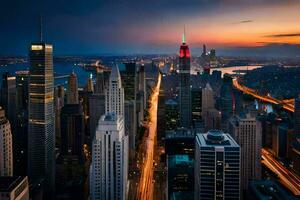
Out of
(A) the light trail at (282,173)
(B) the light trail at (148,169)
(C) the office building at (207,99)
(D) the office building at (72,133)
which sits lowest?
(B) the light trail at (148,169)

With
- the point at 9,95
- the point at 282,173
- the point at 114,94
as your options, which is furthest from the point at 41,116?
the point at 282,173

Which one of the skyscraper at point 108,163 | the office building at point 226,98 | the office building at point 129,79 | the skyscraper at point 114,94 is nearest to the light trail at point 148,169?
the skyscraper at point 108,163

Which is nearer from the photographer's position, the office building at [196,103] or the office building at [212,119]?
the office building at [212,119]

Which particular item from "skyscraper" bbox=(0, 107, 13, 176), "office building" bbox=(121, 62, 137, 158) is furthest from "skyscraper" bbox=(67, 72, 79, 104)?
"skyscraper" bbox=(0, 107, 13, 176)

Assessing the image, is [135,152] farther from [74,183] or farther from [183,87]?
[183,87]

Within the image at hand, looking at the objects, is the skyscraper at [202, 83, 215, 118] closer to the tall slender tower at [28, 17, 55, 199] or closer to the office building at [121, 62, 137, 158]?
the office building at [121, 62, 137, 158]

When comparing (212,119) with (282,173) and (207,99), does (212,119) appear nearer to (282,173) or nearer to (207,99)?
(207,99)

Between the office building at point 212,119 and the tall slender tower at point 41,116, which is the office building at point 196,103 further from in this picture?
the tall slender tower at point 41,116
